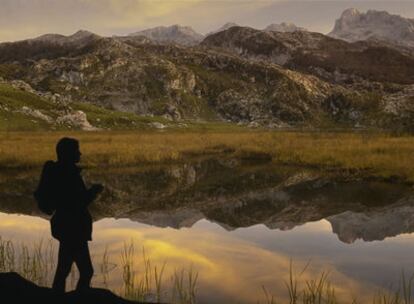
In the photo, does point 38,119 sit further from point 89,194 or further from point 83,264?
point 89,194

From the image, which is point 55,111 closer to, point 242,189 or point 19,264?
point 242,189

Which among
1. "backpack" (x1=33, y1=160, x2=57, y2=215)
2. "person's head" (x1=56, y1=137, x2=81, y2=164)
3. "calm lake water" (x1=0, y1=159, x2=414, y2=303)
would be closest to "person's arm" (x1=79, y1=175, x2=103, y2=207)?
"backpack" (x1=33, y1=160, x2=57, y2=215)

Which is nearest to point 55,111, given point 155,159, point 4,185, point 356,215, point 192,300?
point 155,159

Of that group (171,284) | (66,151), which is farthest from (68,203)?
(171,284)

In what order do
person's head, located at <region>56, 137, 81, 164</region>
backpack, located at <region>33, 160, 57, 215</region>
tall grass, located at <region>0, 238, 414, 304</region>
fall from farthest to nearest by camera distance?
tall grass, located at <region>0, 238, 414, 304</region>, person's head, located at <region>56, 137, 81, 164</region>, backpack, located at <region>33, 160, 57, 215</region>

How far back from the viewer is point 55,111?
150250 millimetres

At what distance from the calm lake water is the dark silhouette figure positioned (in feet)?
15.7

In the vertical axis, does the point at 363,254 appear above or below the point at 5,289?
below

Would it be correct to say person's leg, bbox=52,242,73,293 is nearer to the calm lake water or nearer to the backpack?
the backpack

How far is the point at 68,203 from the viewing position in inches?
364

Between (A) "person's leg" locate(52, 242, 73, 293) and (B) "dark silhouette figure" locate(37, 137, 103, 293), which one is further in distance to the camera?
(A) "person's leg" locate(52, 242, 73, 293)

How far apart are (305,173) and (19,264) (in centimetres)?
2952

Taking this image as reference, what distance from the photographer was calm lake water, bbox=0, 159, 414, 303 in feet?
51.6

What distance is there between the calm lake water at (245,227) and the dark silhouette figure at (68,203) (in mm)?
4777
